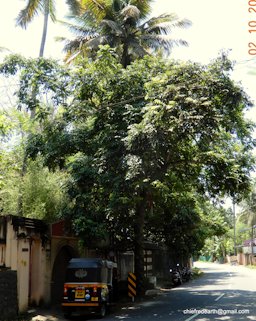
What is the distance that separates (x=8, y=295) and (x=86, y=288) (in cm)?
262

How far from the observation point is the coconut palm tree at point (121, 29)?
25.0m

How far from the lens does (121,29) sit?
82.1 feet

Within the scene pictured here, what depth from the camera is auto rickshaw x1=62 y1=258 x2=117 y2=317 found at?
14516 mm

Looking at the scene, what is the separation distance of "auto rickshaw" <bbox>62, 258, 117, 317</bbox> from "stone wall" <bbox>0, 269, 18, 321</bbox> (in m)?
1.72

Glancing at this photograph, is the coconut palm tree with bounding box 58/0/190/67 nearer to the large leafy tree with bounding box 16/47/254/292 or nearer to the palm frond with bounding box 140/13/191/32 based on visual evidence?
the palm frond with bounding box 140/13/191/32

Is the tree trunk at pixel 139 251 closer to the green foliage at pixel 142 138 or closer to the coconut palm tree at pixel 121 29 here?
the green foliage at pixel 142 138

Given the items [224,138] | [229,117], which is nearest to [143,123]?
[229,117]

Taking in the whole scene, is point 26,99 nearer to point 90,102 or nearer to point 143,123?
point 90,102

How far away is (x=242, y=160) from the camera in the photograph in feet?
59.3

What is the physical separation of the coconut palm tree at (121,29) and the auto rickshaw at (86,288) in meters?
13.9

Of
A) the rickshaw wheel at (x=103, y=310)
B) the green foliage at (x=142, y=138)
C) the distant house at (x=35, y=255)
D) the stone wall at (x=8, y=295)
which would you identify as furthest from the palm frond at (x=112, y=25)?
the rickshaw wheel at (x=103, y=310)

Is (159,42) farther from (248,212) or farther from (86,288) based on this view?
(248,212)

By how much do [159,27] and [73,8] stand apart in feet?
18.0

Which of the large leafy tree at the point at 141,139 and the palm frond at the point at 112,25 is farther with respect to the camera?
the palm frond at the point at 112,25
